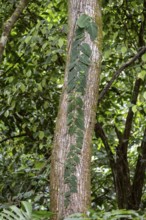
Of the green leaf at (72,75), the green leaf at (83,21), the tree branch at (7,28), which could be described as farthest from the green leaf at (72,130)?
the tree branch at (7,28)

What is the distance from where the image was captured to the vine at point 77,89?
1.31 metres

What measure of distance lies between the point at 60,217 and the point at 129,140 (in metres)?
1.72

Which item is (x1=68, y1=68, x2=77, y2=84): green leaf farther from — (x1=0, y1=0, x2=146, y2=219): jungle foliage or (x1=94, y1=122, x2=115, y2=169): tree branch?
(x1=94, y1=122, x2=115, y2=169): tree branch

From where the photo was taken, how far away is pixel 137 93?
2.69m

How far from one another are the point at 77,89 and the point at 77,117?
0.10 meters

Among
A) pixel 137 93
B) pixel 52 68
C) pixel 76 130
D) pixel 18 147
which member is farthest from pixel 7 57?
pixel 76 130

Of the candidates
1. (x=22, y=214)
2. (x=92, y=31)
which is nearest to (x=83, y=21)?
(x=92, y=31)

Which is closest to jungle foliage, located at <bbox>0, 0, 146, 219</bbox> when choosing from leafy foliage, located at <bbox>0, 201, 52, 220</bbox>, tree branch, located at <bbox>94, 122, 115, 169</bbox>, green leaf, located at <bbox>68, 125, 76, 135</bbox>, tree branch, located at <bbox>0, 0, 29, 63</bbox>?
tree branch, located at <bbox>94, 122, 115, 169</bbox>

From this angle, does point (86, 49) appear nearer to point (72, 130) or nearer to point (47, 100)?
point (72, 130)

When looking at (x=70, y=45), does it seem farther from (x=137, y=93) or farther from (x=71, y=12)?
(x=137, y=93)

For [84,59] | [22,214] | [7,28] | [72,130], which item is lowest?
[22,214]

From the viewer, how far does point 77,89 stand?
140 centimetres

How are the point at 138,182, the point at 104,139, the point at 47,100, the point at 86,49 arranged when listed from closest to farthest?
the point at 86,49
the point at 47,100
the point at 104,139
the point at 138,182

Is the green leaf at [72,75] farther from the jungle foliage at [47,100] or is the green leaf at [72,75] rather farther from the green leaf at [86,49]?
the jungle foliage at [47,100]
